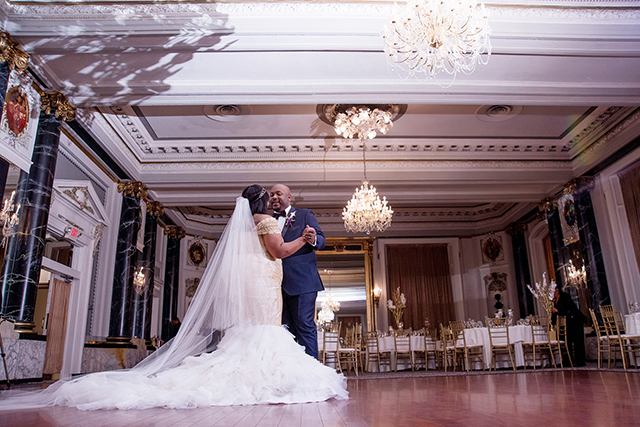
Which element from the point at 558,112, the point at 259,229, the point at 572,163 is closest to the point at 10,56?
the point at 259,229

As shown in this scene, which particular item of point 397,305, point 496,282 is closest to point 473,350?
point 397,305

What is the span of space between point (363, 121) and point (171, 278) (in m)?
8.08

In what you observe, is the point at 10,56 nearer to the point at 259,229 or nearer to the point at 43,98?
the point at 43,98

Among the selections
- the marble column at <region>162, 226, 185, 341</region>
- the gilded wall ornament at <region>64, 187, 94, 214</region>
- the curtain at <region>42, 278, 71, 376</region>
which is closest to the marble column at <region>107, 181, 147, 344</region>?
the curtain at <region>42, 278, 71, 376</region>

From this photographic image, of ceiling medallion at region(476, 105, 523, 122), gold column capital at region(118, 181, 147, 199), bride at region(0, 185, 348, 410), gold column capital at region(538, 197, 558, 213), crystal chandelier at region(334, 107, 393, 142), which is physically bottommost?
bride at region(0, 185, 348, 410)

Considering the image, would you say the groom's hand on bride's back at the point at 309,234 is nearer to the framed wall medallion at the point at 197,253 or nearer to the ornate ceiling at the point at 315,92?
the ornate ceiling at the point at 315,92

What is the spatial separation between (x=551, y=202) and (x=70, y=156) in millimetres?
10751

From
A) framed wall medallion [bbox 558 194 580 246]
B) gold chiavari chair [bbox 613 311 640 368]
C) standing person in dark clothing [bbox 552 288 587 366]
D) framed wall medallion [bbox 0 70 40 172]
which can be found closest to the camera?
framed wall medallion [bbox 0 70 40 172]

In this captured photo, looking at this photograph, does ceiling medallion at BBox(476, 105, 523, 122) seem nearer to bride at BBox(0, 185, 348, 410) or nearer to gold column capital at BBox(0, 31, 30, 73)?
bride at BBox(0, 185, 348, 410)

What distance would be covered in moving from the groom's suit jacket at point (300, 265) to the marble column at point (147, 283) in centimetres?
776

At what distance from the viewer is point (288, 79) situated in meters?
6.72

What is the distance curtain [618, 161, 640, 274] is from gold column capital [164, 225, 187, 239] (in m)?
11.4

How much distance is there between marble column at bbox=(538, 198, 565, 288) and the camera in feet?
35.2

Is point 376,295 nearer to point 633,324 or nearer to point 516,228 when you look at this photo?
point 516,228
